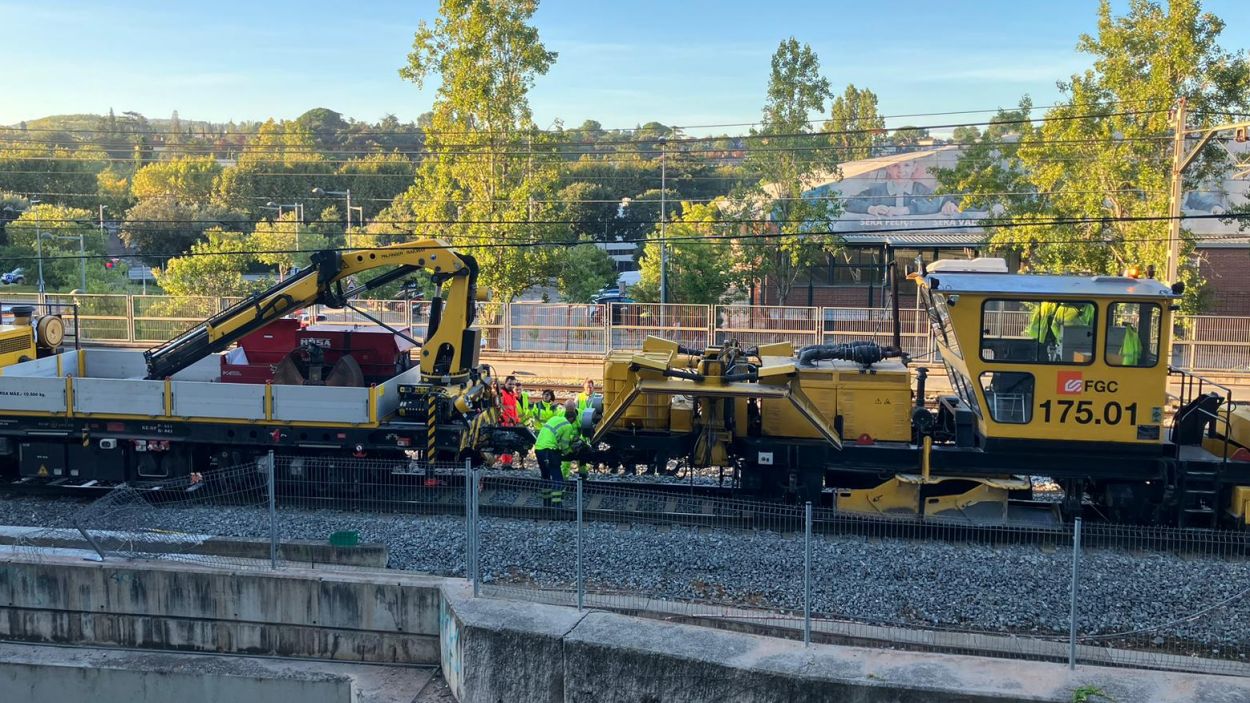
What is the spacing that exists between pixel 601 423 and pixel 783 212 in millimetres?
21571

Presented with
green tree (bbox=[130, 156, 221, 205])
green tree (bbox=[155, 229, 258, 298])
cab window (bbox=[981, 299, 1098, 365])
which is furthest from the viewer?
green tree (bbox=[130, 156, 221, 205])

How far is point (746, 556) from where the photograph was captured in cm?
1034

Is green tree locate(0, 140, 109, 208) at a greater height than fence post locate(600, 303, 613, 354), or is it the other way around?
green tree locate(0, 140, 109, 208)

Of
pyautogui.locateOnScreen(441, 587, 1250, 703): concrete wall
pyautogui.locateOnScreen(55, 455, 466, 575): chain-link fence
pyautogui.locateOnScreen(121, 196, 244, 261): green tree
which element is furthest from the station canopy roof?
pyautogui.locateOnScreen(121, 196, 244, 261): green tree

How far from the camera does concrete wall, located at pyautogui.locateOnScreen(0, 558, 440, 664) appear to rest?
9.13 meters

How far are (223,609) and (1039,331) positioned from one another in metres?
9.17

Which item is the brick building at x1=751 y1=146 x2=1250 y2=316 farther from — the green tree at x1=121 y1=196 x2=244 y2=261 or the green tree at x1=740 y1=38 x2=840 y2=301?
the green tree at x1=121 y1=196 x2=244 y2=261

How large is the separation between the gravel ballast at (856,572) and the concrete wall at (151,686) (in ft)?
5.14

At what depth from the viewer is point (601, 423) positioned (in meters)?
12.8

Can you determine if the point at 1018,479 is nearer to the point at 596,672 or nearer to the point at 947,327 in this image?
the point at 947,327

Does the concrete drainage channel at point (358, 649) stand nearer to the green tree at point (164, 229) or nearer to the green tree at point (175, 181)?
the green tree at point (164, 229)

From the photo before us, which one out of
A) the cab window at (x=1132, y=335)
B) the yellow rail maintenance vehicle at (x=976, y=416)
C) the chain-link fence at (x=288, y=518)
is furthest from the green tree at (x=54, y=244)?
the cab window at (x=1132, y=335)

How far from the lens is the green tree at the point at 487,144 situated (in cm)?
2881

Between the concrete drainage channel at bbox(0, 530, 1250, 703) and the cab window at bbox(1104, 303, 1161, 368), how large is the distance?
4943 mm
